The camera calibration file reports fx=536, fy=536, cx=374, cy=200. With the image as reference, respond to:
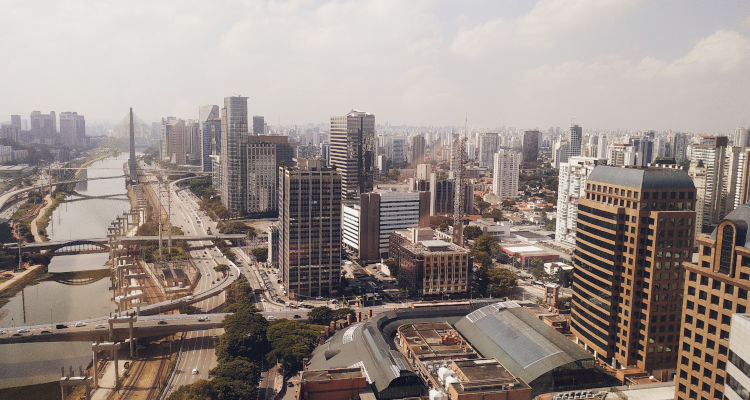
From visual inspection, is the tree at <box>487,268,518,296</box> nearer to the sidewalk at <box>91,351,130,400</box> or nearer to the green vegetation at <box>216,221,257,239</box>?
the sidewalk at <box>91,351,130,400</box>

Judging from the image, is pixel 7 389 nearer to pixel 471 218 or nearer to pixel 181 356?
pixel 181 356

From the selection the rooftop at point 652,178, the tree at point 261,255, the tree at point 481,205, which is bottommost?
the tree at point 261,255

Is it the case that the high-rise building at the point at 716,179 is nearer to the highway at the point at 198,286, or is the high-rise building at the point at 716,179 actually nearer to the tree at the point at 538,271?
the tree at the point at 538,271

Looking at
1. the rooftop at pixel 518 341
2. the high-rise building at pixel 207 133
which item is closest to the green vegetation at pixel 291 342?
the rooftop at pixel 518 341

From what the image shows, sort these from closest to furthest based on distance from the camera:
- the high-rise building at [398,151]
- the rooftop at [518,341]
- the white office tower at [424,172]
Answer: the rooftop at [518,341], the white office tower at [424,172], the high-rise building at [398,151]

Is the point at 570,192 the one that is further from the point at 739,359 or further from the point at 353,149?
the point at 739,359

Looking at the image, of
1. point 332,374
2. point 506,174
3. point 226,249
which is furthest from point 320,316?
point 506,174

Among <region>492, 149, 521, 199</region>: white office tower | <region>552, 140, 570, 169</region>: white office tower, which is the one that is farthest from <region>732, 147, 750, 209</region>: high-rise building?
<region>552, 140, 570, 169</region>: white office tower
